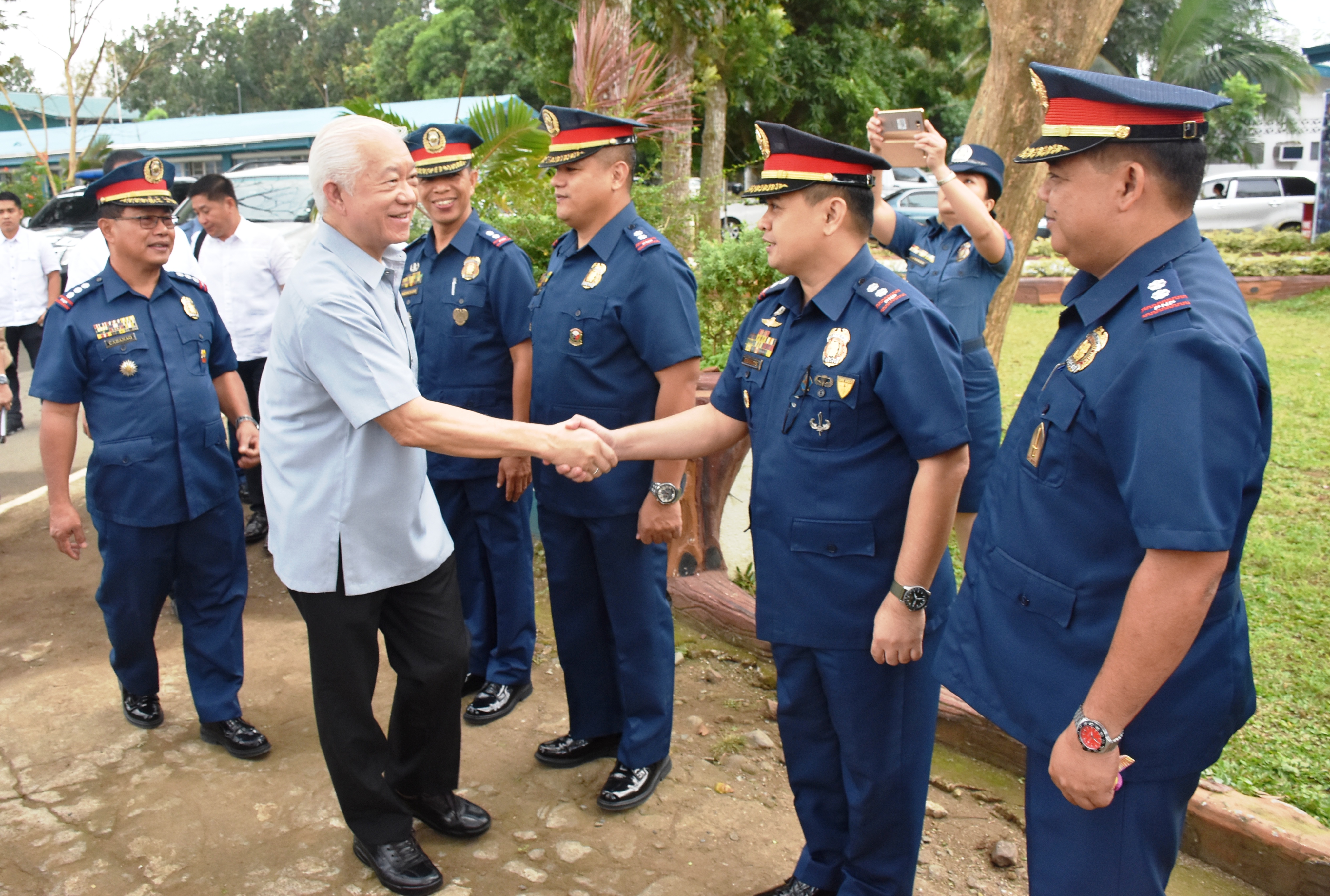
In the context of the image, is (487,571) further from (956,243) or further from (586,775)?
(956,243)

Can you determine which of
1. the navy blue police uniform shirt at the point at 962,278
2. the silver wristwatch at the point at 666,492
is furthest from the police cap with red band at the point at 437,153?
the navy blue police uniform shirt at the point at 962,278

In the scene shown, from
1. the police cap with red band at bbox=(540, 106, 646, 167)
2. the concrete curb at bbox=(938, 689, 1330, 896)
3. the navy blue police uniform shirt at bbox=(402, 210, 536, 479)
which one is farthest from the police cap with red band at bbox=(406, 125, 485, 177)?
the concrete curb at bbox=(938, 689, 1330, 896)

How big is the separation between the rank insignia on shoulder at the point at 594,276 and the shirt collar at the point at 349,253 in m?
0.75

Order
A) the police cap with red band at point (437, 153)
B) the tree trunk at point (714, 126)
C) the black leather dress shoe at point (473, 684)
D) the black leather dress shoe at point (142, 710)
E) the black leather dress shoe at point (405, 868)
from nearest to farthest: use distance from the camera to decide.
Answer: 1. the black leather dress shoe at point (405, 868)
2. the black leather dress shoe at point (142, 710)
3. the police cap with red band at point (437, 153)
4. the black leather dress shoe at point (473, 684)
5. the tree trunk at point (714, 126)

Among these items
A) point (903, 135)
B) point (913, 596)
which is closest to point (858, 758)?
point (913, 596)

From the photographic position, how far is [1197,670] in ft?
5.72

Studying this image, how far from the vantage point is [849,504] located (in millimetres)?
2352

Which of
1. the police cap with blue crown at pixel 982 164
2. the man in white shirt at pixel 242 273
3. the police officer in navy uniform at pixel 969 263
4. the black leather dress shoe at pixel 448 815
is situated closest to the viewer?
the black leather dress shoe at pixel 448 815

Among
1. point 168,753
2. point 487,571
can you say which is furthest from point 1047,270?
point 168,753

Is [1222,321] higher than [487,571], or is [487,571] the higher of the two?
[1222,321]

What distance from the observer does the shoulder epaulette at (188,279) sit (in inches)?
145

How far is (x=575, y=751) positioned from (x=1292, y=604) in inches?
121

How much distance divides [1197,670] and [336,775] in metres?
2.19

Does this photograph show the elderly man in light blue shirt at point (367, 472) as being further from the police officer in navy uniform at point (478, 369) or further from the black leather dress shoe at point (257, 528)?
the black leather dress shoe at point (257, 528)
